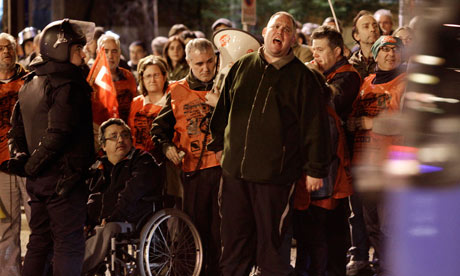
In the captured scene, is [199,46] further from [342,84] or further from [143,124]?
[342,84]

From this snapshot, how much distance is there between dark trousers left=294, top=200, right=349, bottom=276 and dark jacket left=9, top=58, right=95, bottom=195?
1869mm

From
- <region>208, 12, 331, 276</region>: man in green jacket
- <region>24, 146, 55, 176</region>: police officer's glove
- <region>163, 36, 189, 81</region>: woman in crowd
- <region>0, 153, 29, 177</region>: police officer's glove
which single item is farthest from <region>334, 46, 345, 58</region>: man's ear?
<region>163, 36, 189, 81</region>: woman in crowd

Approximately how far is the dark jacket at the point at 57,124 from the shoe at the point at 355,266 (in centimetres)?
278

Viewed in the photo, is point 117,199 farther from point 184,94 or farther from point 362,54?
point 362,54

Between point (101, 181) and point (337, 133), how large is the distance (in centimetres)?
217

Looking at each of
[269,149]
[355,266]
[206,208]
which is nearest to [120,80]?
[206,208]

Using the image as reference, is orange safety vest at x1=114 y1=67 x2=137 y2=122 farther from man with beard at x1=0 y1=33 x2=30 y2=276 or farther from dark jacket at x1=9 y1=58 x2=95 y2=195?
dark jacket at x1=9 y1=58 x2=95 y2=195

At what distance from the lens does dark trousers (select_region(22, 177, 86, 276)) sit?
680 cm

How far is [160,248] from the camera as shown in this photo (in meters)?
7.64

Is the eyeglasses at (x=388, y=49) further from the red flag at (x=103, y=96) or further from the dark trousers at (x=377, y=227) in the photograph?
the red flag at (x=103, y=96)

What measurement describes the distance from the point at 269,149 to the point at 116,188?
183cm

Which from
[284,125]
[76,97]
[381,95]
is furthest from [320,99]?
[76,97]

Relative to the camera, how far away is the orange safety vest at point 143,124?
841 centimetres

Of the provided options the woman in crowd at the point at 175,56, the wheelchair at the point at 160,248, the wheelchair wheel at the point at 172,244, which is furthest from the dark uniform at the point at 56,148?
the woman in crowd at the point at 175,56
